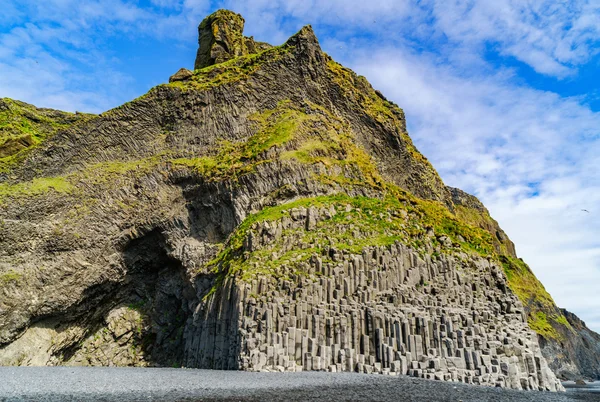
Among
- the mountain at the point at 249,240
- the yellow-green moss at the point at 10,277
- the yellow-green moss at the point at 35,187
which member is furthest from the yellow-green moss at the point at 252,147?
the yellow-green moss at the point at 10,277

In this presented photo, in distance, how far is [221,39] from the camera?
60188 millimetres

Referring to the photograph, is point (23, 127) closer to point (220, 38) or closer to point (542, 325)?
point (220, 38)

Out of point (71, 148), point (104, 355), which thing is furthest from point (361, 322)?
point (71, 148)

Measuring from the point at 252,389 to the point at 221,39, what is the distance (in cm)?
5247

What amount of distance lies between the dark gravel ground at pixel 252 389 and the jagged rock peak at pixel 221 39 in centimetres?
4697

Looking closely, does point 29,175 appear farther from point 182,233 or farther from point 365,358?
point 365,358

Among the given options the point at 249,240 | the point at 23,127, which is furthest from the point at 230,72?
the point at 23,127

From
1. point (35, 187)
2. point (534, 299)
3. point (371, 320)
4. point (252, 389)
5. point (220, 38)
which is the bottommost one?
point (252, 389)

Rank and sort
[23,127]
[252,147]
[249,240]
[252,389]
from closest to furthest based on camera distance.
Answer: [252,389] < [249,240] < [252,147] < [23,127]

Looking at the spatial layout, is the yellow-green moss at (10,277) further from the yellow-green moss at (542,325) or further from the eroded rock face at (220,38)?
the yellow-green moss at (542,325)

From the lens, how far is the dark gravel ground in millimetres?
14766

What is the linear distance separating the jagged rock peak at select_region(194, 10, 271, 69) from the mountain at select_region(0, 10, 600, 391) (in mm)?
333

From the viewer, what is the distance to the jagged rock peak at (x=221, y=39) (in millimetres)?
59500

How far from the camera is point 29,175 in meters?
45.0
